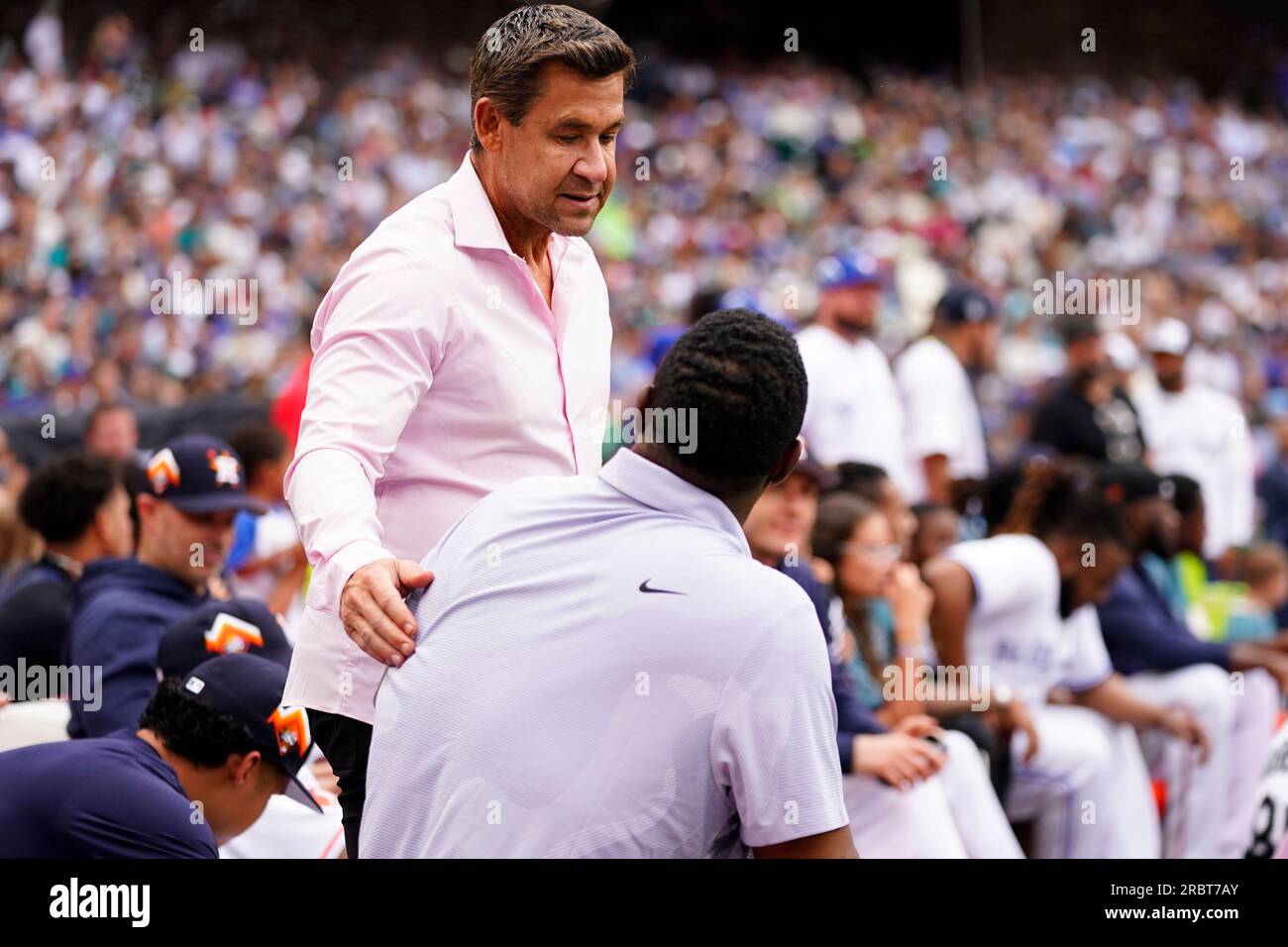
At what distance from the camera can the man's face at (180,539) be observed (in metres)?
4.07

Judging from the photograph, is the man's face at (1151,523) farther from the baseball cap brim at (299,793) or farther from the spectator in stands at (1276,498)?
the spectator in stands at (1276,498)

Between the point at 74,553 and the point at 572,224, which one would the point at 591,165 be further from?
the point at 74,553

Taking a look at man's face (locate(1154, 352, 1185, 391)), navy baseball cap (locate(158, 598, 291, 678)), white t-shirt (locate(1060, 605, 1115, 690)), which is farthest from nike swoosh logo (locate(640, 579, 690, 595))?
man's face (locate(1154, 352, 1185, 391))

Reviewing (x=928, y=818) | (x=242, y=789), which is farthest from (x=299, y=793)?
(x=928, y=818)

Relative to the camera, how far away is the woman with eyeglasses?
4336mm

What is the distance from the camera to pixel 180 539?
407cm

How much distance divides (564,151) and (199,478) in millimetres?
2100

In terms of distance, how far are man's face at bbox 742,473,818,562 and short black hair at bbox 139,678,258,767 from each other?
1745 millimetres

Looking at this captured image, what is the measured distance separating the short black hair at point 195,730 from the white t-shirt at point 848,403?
11.4 ft

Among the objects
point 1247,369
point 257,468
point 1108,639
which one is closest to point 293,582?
point 257,468

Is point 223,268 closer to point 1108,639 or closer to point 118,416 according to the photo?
point 118,416

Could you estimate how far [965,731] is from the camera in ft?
15.3

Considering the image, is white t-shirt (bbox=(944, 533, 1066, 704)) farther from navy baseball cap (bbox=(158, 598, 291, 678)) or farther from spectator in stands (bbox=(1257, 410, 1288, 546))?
spectator in stands (bbox=(1257, 410, 1288, 546))

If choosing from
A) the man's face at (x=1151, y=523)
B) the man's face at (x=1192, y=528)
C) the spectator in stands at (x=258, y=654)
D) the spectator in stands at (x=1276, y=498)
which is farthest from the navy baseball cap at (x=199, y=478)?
the spectator in stands at (x=1276, y=498)
